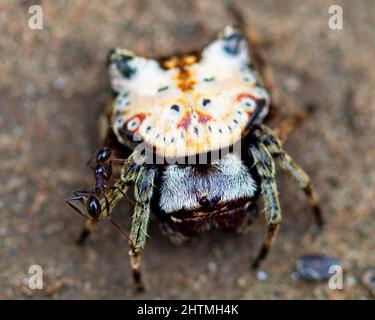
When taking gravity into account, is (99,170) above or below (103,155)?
below

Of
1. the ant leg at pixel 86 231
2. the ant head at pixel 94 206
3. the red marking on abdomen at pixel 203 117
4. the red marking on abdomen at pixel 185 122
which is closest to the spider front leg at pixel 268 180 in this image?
A: the red marking on abdomen at pixel 203 117

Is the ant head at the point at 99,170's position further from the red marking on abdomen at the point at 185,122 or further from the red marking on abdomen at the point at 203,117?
the red marking on abdomen at the point at 203,117

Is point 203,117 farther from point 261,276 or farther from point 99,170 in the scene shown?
point 261,276

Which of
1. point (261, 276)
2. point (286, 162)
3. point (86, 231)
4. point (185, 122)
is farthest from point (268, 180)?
point (86, 231)
